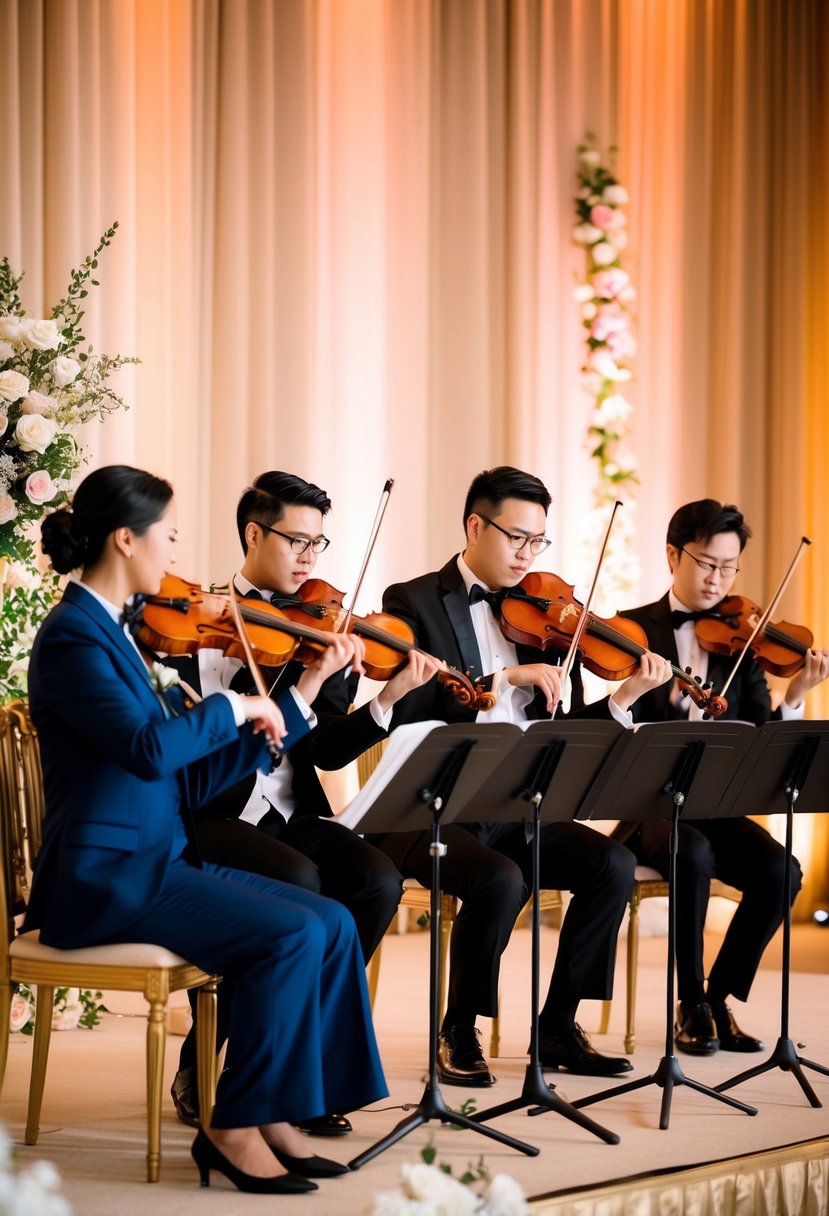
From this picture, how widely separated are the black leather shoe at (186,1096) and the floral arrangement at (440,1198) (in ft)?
3.39

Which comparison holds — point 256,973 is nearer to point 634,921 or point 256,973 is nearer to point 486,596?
point 486,596

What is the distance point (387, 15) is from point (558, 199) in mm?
1012

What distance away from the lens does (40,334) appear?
377cm

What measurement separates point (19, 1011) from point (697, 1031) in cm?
178

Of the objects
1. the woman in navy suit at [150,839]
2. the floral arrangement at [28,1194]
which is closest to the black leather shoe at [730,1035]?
the woman in navy suit at [150,839]

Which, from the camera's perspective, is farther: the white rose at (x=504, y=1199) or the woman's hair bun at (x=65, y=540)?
the woman's hair bun at (x=65, y=540)

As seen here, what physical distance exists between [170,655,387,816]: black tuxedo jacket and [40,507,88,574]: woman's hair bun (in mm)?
591

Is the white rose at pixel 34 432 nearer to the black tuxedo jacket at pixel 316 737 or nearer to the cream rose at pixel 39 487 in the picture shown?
the cream rose at pixel 39 487

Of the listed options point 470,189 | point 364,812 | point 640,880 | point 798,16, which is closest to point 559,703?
point 640,880

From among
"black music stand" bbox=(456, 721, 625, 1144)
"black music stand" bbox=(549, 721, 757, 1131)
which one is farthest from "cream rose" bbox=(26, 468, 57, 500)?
"black music stand" bbox=(549, 721, 757, 1131)

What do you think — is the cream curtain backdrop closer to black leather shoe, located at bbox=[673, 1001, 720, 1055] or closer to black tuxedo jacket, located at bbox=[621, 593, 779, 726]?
black tuxedo jacket, located at bbox=[621, 593, 779, 726]

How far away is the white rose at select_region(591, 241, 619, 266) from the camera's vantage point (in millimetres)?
6223

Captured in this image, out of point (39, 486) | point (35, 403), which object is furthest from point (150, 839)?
point (35, 403)

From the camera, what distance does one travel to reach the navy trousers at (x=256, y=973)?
2.78m
